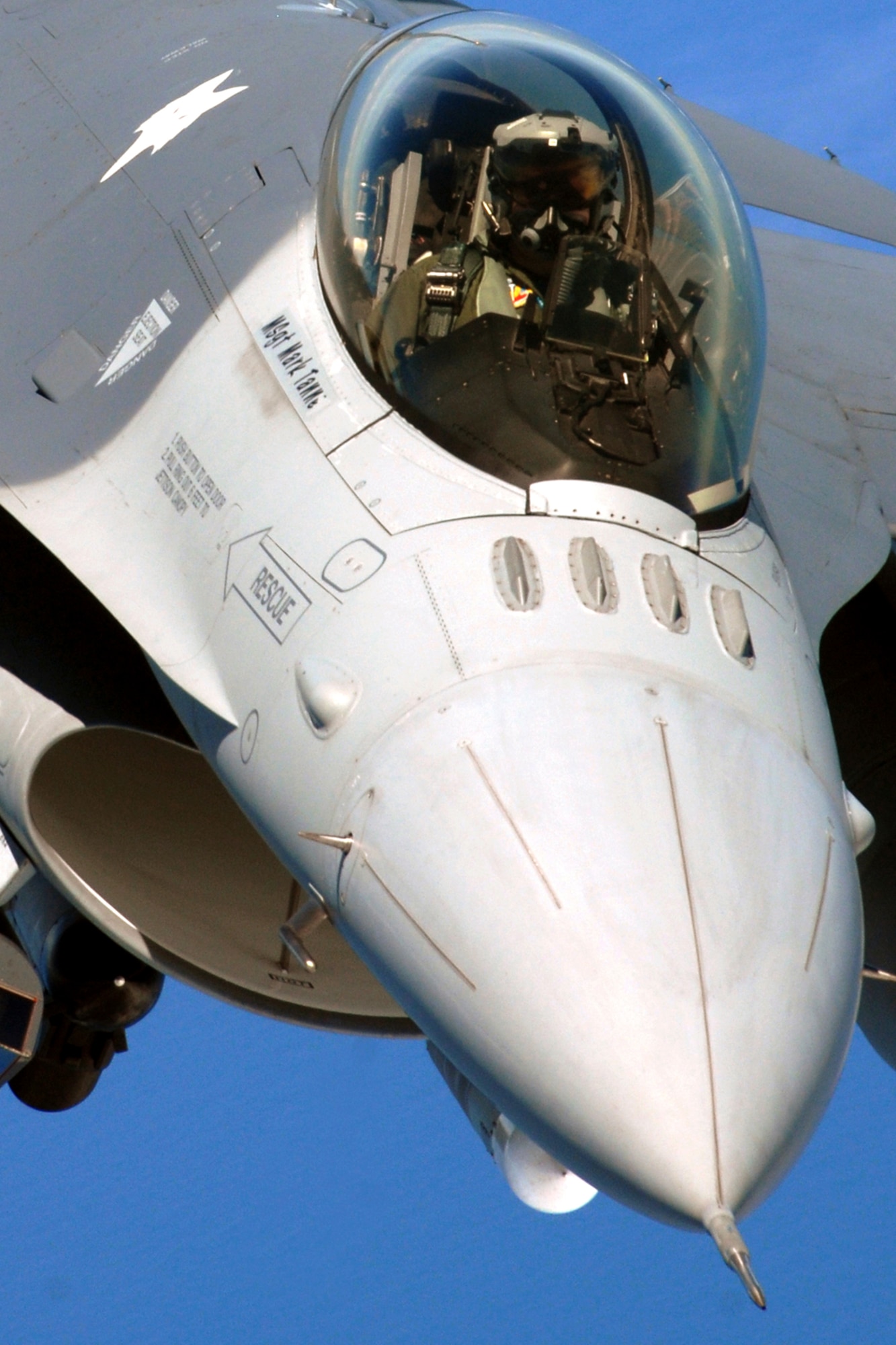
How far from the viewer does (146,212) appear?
18.8ft

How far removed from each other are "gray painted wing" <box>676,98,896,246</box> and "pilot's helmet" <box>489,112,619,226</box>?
17.0 feet

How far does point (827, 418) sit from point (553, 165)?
7.32ft

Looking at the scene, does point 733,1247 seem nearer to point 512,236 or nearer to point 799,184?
point 512,236

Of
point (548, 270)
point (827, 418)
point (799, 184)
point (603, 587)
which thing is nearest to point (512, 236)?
point (548, 270)

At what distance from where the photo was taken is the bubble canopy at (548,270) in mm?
4355

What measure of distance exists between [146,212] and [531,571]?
95.5 inches

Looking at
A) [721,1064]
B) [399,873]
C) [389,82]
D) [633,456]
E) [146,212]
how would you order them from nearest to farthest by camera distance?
1. [721,1064]
2. [399,873]
3. [633,456]
4. [389,82]
5. [146,212]

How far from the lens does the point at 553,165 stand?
459 centimetres

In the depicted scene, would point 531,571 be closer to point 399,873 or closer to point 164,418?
point 399,873

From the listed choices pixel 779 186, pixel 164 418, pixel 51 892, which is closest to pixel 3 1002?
pixel 51 892

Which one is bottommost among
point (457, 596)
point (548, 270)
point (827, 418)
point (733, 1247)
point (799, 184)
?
point (799, 184)

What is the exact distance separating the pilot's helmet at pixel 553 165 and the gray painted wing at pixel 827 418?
37.8 inches

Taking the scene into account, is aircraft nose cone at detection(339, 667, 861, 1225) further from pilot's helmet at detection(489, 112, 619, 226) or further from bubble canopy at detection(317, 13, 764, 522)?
pilot's helmet at detection(489, 112, 619, 226)

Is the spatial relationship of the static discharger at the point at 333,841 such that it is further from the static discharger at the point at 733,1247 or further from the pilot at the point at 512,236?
the pilot at the point at 512,236
